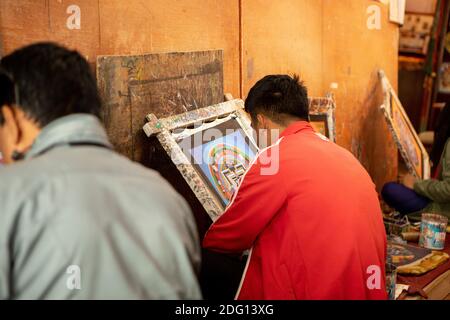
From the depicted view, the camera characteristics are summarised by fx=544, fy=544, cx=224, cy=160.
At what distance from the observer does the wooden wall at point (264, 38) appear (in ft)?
7.40

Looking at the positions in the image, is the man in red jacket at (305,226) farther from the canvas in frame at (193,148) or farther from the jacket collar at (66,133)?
the jacket collar at (66,133)

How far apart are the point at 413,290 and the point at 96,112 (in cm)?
206

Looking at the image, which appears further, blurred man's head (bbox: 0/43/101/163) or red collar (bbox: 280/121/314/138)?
red collar (bbox: 280/121/314/138)

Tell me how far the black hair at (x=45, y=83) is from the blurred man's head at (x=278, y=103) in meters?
1.29

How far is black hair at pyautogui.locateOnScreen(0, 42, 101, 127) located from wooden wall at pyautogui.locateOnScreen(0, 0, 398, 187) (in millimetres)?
794

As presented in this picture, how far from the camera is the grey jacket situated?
1.10m

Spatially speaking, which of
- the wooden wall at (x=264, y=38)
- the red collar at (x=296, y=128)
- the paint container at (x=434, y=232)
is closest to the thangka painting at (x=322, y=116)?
the wooden wall at (x=264, y=38)

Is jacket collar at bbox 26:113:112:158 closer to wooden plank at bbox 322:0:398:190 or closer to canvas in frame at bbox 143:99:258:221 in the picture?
canvas in frame at bbox 143:99:258:221

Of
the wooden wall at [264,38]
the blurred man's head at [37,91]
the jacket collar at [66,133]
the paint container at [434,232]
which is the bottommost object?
the paint container at [434,232]

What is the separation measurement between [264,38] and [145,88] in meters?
1.36

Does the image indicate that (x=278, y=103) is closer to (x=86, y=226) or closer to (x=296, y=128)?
(x=296, y=128)

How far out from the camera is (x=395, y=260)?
312 centimetres

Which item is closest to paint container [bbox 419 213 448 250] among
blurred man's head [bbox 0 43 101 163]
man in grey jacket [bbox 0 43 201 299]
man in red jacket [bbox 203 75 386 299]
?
man in red jacket [bbox 203 75 386 299]
